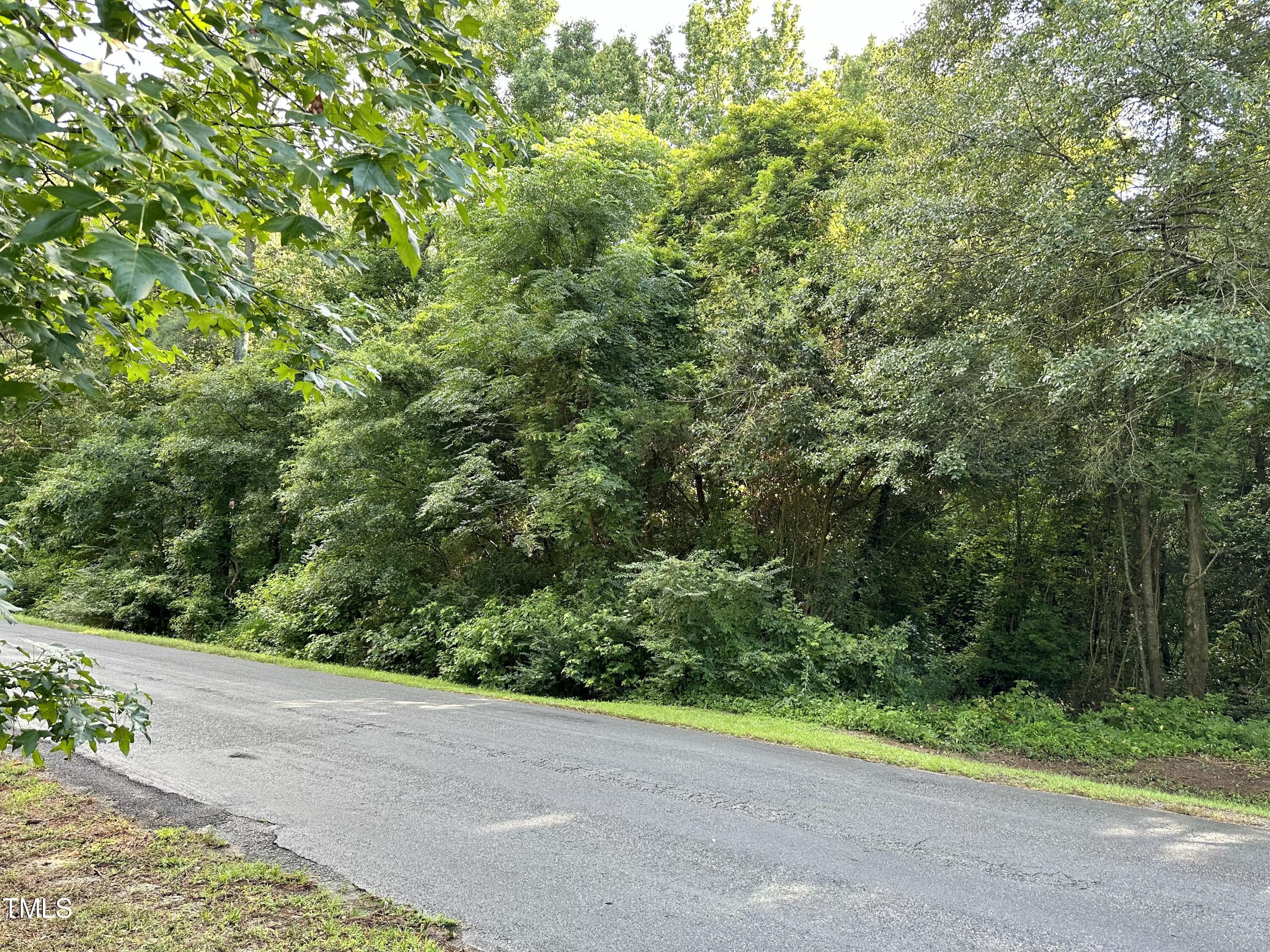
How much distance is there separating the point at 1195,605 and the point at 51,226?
627 inches

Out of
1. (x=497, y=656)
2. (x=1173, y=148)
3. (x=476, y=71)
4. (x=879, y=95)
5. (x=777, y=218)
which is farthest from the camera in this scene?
(x=777, y=218)

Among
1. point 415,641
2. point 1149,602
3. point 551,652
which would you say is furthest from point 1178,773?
point 415,641

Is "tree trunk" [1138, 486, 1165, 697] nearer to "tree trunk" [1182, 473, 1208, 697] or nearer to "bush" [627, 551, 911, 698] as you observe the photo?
"tree trunk" [1182, 473, 1208, 697]

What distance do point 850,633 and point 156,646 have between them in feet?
47.1

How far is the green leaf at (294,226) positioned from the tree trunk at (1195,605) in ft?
46.4

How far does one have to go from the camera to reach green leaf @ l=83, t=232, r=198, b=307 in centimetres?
117

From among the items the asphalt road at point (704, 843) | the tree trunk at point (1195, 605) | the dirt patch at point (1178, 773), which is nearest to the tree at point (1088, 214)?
the tree trunk at point (1195, 605)

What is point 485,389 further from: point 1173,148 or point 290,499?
point 1173,148

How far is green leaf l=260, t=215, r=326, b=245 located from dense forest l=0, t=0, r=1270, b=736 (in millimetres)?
5596

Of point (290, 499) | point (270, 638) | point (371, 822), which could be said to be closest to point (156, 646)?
point (270, 638)

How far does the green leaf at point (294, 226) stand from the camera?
5.48 ft

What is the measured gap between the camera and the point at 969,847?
468cm

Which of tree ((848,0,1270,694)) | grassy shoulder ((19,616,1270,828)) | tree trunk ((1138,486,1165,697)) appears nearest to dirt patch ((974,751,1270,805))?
grassy shoulder ((19,616,1270,828))

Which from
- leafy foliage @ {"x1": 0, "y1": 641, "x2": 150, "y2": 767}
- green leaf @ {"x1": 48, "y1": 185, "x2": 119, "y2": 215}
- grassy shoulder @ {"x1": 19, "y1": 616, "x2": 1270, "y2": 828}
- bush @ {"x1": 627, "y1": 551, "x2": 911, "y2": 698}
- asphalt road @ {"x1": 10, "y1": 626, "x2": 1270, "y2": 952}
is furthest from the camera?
bush @ {"x1": 627, "y1": 551, "x2": 911, "y2": 698}
